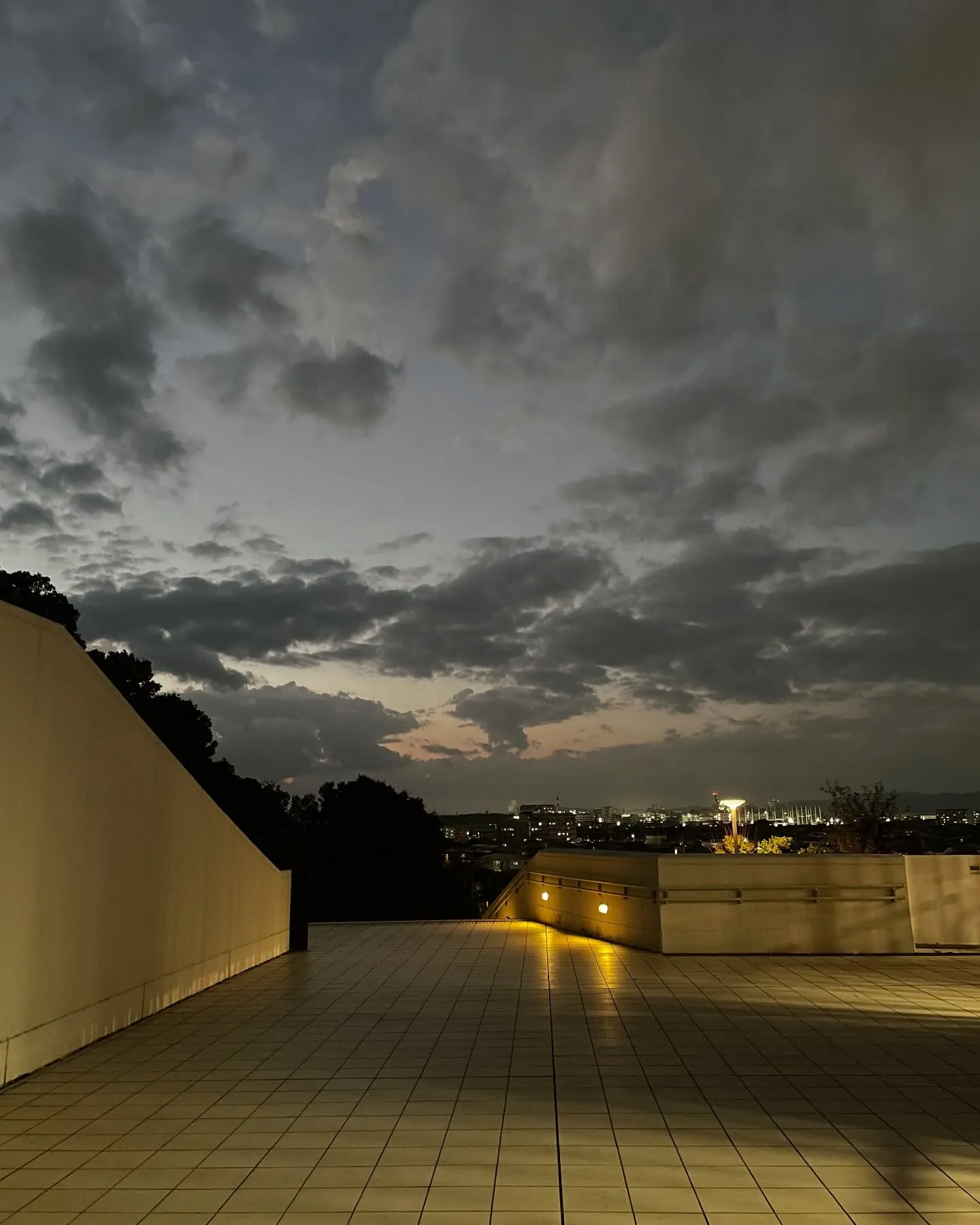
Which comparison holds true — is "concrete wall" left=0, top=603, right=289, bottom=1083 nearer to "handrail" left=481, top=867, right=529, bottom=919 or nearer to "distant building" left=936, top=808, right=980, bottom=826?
"handrail" left=481, top=867, right=529, bottom=919

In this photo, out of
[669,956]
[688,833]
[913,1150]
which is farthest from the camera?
[688,833]

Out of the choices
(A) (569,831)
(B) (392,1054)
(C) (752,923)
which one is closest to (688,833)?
(A) (569,831)

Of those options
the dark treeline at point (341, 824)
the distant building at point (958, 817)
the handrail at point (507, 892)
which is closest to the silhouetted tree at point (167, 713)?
the dark treeline at point (341, 824)

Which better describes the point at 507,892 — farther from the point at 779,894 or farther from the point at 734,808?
the point at 779,894

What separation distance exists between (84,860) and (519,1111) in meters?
3.70

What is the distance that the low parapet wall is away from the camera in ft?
37.3

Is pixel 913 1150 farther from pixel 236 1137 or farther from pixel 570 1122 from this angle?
pixel 236 1137

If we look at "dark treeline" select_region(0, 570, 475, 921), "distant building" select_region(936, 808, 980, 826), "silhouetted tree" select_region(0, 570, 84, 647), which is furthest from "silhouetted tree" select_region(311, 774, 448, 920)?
"distant building" select_region(936, 808, 980, 826)

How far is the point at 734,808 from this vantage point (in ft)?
54.4

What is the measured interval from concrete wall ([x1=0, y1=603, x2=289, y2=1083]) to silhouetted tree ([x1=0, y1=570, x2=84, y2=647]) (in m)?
14.5

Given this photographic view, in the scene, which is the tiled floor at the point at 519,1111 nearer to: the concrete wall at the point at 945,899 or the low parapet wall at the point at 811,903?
the low parapet wall at the point at 811,903

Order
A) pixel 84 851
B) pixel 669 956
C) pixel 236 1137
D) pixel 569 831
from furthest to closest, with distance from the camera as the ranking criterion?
pixel 569 831 < pixel 669 956 < pixel 84 851 < pixel 236 1137

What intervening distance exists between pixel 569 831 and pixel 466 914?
95.2ft

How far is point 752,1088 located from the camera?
5.59m
